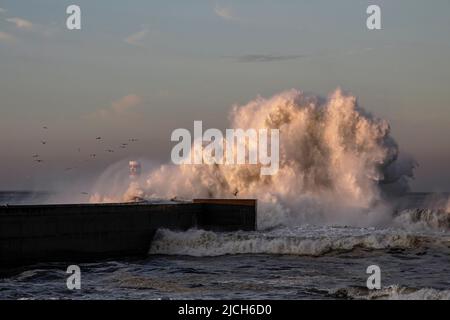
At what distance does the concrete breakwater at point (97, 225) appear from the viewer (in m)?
23.6

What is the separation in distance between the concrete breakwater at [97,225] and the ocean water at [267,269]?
662 millimetres

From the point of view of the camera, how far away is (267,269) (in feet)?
74.1

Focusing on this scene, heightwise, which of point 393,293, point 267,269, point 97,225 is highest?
point 97,225

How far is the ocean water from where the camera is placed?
1795cm

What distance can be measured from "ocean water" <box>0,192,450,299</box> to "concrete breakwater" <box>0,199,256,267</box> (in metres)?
0.66

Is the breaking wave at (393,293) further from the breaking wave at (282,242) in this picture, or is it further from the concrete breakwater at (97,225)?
the concrete breakwater at (97,225)

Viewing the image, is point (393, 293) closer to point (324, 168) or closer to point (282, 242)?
point (282, 242)

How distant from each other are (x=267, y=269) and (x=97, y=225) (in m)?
6.76
